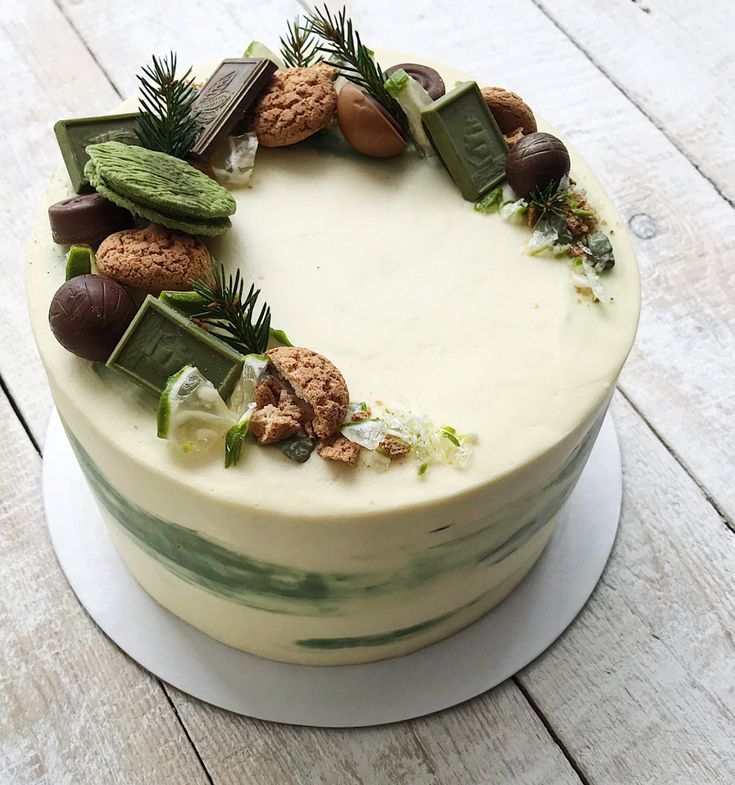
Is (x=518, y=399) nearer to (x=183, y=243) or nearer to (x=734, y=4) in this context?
(x=183, y=243)

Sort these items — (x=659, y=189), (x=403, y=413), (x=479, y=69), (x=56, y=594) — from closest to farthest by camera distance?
(x=403, y=413), (x=56, y=594), (x=659, y=189), (x=479, y=69)

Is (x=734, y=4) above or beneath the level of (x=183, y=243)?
beneath

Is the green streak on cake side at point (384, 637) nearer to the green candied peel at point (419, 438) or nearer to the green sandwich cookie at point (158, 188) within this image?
the green candied peel at point (419, 438)

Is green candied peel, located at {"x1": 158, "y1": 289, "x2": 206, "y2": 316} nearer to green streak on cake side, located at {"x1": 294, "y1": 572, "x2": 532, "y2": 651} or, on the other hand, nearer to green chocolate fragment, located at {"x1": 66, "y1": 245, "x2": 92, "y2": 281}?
green chocolate fragment, located at {"x1": 66, "y1": 245, "x2": 92, "y2": 281}

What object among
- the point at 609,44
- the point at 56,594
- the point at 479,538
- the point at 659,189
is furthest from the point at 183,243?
the point at 609,44

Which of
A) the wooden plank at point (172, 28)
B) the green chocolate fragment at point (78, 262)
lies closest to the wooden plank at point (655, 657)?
the green chocolate fragment at point (78, 262)

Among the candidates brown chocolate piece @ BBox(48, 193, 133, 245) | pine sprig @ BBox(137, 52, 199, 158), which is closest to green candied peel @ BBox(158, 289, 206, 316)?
brown chocolate piece @ BBox(48, 193, 133, 245)
